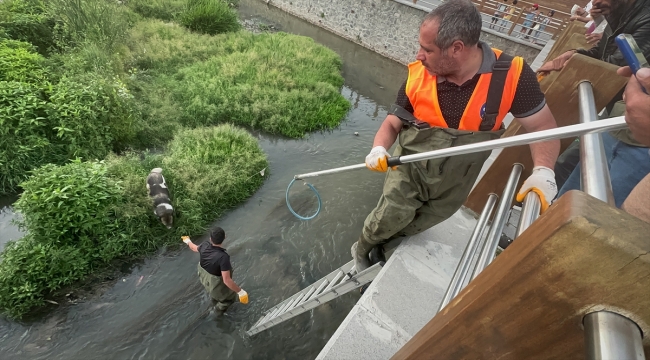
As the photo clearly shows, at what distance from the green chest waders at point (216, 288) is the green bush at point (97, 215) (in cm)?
203

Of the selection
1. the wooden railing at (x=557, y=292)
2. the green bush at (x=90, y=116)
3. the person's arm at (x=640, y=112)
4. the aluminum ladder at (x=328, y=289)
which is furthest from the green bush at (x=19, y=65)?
the person's arm at (x=640, y=112)

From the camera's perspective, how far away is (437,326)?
81cm

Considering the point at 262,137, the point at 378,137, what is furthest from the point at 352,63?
the point at 378,137

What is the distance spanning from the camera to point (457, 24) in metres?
→ 2.27

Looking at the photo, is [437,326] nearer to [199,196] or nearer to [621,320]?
[621,320]

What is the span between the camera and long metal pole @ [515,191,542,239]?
1.54 meters

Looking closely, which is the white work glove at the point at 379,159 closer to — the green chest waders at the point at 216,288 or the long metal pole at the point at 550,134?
the long metal pole at the point at 550,134

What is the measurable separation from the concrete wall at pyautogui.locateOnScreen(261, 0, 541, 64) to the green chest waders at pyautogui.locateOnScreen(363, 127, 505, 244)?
602 inches

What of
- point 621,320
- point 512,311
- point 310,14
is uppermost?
point 621,320

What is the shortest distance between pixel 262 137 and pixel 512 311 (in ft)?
32.6

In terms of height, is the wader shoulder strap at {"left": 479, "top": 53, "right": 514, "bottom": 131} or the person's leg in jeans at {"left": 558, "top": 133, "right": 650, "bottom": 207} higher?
the wader shoulder strap at {"left": 479, "top": 53, "right": 514, "bottom": 131}

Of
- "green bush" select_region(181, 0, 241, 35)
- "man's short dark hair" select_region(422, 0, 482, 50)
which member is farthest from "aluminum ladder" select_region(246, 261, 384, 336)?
"green bush" select_region(181, 0, 241, 35)

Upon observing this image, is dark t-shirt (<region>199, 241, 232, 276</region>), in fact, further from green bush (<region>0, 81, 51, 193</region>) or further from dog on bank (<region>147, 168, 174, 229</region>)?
green bush (<region>0, 81, 51, 193</region>)

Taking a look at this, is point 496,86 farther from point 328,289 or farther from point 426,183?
point 328,289
